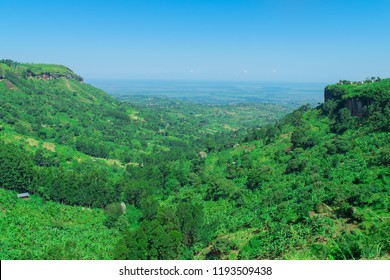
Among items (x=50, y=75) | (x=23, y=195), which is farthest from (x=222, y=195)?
(x=50, y=75)

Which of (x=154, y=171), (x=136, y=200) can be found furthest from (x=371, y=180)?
(x=154, y=171)

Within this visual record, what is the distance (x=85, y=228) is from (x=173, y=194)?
21.3 m

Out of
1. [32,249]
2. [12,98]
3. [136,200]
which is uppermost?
[12,98]

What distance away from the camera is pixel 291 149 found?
60219 mm

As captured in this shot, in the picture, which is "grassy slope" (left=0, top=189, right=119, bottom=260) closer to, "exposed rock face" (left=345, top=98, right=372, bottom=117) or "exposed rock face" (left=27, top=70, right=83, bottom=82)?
"exposed rock face" (left=345, top=98, right=372, bottom=117)

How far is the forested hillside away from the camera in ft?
87.1

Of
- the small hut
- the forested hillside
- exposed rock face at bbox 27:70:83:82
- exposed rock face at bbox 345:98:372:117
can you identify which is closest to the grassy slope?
the forested hillside

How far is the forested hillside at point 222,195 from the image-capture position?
26547mm

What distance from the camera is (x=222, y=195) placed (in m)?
51.3

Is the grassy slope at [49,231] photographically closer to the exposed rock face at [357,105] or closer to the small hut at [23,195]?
the small hut at [23,195]

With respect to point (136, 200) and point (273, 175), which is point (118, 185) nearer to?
point (136, 200)

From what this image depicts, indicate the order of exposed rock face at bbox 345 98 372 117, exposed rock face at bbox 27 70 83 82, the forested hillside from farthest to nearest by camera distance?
1. exposed rock face at bbox 27 70 83 82
2. exposed rock face at bbox 345 98 372 117
3. the forested hillside

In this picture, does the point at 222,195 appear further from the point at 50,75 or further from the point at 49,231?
the point at 50,75

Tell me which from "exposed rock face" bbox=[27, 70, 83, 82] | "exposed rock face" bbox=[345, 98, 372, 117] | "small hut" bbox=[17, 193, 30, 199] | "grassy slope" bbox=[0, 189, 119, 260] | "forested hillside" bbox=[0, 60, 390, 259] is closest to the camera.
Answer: "forested hillside" bbox=[0, 60, 390, 259]
